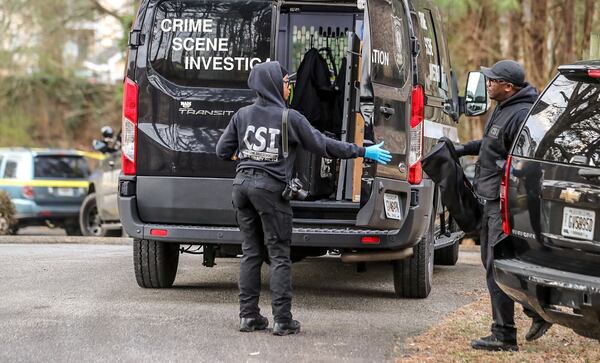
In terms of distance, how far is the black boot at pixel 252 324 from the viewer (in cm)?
737

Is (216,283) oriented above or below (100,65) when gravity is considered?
below

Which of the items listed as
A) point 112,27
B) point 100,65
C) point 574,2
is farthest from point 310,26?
point 100,65

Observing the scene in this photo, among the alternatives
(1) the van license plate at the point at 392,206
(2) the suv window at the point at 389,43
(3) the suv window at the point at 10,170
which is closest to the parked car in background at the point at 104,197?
(3) the suv window at the point at 10,170

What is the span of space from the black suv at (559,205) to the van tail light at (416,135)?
2316 mm

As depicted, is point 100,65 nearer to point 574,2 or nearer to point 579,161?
point 574,2

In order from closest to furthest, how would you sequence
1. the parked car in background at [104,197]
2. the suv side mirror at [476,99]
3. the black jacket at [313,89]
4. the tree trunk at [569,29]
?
the suv side mirror at [476,99] → the black jacket at [313,89] → the parked car in background at [104,197] → the tree trunk at [569,29]

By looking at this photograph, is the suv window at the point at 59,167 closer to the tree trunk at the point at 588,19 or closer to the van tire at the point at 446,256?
the tree trunk at the point at 588,19

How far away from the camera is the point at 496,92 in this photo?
7031 mm

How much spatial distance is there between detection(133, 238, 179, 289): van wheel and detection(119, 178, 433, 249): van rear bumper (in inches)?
16.4

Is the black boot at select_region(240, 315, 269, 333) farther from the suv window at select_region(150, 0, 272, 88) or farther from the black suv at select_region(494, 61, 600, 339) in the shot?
the suv window at select_region(150, 0, 272, 88)

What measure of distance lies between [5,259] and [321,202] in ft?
14.1

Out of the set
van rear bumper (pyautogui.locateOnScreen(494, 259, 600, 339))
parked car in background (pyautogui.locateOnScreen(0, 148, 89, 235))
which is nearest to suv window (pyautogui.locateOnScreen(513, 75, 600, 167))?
van rear bumper (pyautogui.locateOnScreen(494, 259, 600, 339))

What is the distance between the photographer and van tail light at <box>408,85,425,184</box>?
27.8ft

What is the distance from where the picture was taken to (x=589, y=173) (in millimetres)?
5645
